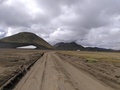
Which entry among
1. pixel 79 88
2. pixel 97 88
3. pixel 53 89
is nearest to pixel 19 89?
pixel 53 89

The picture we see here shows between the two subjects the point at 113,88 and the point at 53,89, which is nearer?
the point at 53,89

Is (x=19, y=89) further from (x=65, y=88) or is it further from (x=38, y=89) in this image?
(x=65, y=88)

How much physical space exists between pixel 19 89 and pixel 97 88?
4.79 m

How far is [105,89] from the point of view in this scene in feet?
42.6

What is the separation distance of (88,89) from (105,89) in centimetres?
112

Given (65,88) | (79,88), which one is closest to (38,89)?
(65,88)

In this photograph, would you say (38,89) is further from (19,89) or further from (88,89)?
(88,89)

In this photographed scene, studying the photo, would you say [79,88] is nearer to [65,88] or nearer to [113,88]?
[65,88]

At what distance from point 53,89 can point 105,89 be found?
10.5 ft

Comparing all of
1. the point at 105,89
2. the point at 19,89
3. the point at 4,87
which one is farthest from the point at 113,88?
the point at 4,87

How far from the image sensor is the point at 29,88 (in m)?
12.9

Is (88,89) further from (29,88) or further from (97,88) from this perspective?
(29,88)

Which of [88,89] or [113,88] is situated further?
[113,88]

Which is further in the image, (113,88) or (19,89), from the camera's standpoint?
(113,88)
